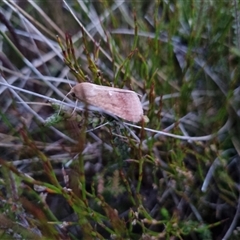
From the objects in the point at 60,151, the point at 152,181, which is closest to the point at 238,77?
the point at 152,181

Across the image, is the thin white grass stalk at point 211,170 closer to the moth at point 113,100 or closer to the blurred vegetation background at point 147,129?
the blurred vegetation background at point 147,129

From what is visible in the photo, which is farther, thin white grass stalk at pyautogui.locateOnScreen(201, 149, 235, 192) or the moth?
thin white grass stalk at pyautogui.locateOnScreen(201, 149, 235, 192)

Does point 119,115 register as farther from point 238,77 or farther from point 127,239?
point 238,77

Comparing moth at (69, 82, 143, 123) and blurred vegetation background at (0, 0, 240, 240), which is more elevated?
moth at (69, 82, 143, 123)

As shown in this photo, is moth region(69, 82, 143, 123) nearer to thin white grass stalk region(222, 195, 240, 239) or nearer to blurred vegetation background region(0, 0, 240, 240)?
blurred vegetation background region(0, 0, 240, 240)

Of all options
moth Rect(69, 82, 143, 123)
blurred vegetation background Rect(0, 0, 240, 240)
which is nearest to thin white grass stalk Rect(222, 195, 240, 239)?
blurred vegetation background Rect(0, 0, 240, 240)

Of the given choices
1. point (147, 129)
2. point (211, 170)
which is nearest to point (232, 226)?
point (211, 170)

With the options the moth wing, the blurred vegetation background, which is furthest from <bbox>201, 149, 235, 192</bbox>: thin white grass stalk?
the moth wing

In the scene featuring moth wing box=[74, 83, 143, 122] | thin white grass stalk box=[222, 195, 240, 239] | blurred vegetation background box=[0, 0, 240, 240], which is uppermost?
moth wing box=[74, 83, 143, 122]
